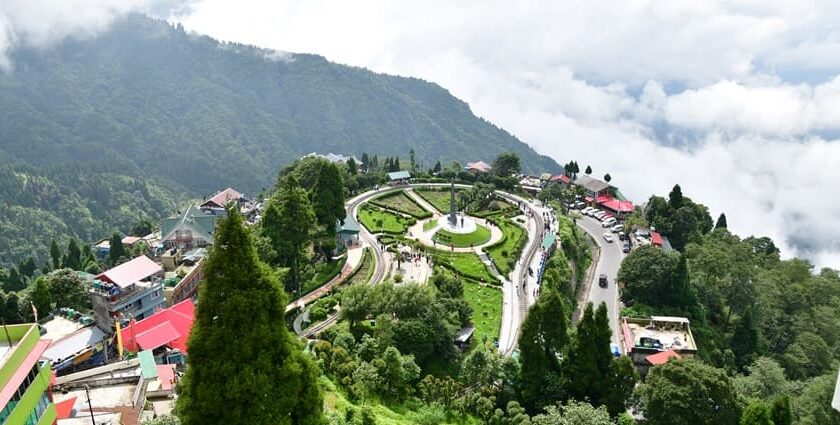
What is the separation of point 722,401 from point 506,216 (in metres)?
47.5

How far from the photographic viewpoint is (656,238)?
81.0 metres

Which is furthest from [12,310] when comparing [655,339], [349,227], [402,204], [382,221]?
[655,339]

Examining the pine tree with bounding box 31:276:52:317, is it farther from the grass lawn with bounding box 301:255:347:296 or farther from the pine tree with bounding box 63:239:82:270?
the pine tree with bounding box 63:239:82:270

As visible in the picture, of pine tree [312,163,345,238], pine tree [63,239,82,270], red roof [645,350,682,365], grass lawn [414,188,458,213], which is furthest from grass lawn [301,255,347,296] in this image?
pine tree [63,239,82,270]

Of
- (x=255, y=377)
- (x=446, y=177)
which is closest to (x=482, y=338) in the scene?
(x=255, y=377)

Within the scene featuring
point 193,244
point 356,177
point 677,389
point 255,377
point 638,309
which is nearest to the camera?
point 255,377

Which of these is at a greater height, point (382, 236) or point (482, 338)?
point (382, 236)

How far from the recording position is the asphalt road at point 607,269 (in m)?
64.0

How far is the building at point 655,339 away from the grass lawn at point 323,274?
2849 centimetres

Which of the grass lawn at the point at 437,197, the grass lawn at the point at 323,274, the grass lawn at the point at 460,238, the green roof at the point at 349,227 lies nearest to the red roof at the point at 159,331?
the grass lawn at the point at 323,274

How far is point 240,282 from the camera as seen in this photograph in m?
15.5

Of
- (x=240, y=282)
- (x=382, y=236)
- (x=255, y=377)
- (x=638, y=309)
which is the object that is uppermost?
(x=240, y=282)

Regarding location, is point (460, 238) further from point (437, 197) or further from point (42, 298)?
point (42, 298)

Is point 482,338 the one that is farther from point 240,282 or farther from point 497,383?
point 240,282
